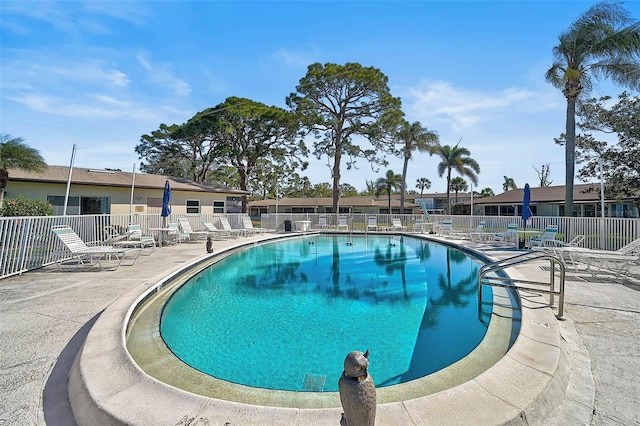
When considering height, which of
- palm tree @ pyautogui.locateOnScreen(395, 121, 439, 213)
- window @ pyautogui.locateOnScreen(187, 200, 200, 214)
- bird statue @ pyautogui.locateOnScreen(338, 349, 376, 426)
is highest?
palm tree @ pyautogui.locateOnScreen(395, 121, 439, 213)

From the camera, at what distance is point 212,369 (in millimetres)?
3516

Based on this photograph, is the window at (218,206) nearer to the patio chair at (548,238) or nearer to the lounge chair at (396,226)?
the lounge chair at (396,226)

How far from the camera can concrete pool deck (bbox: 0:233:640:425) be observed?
2.30 metres

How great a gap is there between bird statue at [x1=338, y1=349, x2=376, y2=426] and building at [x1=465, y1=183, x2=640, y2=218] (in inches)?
1108

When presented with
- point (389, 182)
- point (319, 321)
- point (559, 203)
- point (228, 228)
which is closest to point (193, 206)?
point (228, 228)

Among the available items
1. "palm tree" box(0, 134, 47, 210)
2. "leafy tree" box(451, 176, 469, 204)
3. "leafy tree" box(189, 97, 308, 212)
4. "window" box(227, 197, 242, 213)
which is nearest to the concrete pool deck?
"palm tree" box(0, 134, 47, 210)

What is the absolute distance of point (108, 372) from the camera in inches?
107

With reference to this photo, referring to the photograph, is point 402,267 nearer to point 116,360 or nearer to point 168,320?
point 168,320

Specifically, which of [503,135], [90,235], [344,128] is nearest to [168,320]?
[90,235]

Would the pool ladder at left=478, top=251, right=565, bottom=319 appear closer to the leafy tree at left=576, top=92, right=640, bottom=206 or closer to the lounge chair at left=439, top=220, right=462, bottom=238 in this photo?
the lounge chair at left=439, top=220, right=462, bottom=238

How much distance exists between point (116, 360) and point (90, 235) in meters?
8.53

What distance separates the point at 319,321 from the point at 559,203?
102 ft

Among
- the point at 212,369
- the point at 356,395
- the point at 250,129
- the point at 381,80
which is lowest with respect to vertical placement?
the point at 212,369

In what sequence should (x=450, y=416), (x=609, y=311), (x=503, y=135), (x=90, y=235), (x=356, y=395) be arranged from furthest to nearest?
(x=503, y=135), (x=90, y=235), (x=609, y=311), (x=450, y=416), (x=356, y=395)
